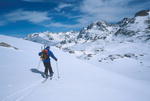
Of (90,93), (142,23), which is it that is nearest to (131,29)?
(142,23)

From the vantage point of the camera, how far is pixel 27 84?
258 inches

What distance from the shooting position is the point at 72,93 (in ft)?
20.5

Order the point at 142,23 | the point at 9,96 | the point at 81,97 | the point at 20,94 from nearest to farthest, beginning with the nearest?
the point at 9,96 → the point at 20,94 → the point at 81,97 → the point at 142,23

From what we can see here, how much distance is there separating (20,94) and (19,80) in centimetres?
165

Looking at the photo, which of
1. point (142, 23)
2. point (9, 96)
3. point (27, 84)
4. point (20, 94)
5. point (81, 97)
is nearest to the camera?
point (9, 96)

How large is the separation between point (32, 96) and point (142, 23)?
169 metres

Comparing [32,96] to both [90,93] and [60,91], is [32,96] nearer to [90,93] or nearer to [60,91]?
[60,91]

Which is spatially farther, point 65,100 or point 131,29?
point 131,29

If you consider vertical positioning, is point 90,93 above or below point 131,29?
below

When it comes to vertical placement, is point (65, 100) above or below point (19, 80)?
below

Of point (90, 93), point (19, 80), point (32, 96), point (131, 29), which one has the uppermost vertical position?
point (131, 29)

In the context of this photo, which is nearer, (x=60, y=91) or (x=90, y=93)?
(x=60, y=91)

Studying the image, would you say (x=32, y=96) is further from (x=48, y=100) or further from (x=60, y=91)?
(x=60, y=91)

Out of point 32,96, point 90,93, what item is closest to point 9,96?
point 32,96
